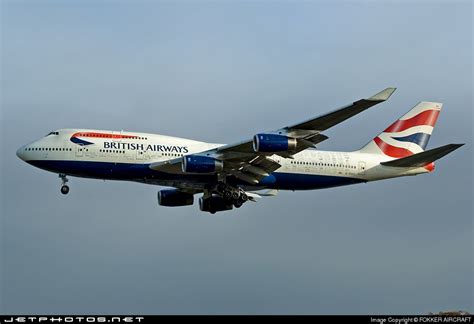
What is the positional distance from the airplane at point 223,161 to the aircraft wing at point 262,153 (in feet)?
0.16

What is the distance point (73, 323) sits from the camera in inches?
1336

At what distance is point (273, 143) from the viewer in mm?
48875

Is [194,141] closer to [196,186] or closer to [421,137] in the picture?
[196,186]

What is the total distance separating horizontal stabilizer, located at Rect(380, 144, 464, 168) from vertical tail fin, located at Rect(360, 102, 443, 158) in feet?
7.59

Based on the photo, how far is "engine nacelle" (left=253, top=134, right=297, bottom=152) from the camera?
48.8 m

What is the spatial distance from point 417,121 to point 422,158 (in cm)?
636

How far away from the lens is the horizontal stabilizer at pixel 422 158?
51.5 meters

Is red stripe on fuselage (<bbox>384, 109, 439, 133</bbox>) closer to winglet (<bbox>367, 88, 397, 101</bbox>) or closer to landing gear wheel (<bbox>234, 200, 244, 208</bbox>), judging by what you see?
landing gear wheel (<bbox>234, 200, 244, 208</bbox>)

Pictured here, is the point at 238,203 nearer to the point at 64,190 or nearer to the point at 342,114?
the point at 64,190

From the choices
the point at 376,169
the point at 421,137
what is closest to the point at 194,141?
the point at 376,169

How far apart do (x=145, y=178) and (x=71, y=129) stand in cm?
494

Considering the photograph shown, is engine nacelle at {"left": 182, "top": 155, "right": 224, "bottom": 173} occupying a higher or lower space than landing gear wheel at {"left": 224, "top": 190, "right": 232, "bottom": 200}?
higher

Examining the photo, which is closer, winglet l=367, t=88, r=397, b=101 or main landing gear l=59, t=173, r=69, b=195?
winglet l=367, t=88, r=397, b=101

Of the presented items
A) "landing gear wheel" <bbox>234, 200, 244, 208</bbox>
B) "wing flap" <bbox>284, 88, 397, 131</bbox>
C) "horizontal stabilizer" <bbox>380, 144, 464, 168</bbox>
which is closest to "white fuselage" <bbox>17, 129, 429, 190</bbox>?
"landing gear wheel" <bbox>234, 200, 244, 208</bbox>
